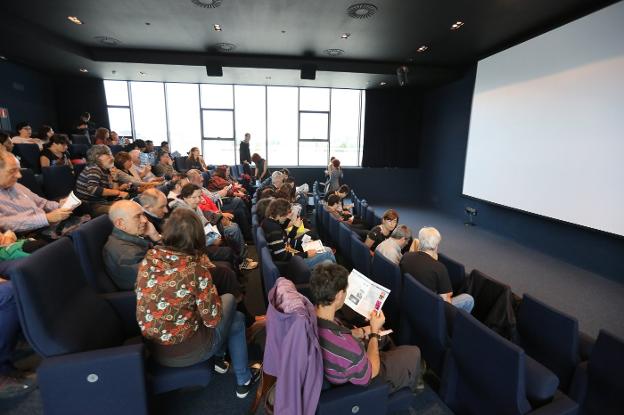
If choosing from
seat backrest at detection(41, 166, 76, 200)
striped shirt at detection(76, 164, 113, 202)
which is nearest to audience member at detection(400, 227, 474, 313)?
striped shirt at detection(76, 164, 113, 202)

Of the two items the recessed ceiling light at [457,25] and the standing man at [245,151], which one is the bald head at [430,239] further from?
the standing man at [245,151]

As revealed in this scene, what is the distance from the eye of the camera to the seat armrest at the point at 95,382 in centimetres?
131

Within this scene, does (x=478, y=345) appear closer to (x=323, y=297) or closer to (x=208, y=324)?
(x=323, y=297)

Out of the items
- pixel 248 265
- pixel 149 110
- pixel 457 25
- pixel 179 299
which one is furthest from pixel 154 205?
pixel 149 110

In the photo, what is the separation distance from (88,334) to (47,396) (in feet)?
0.93

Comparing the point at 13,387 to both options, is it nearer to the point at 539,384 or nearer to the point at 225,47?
the point at 539,384

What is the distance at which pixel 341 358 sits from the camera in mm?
1401

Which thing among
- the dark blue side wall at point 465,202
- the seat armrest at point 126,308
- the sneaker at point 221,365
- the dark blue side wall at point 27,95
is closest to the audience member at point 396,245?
the sneaker at point 221,365

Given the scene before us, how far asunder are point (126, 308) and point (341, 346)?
1.37 metres

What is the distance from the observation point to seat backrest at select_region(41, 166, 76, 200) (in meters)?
3.68

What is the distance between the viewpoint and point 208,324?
1583 mm

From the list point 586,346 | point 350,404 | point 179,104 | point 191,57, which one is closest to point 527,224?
point 586,346

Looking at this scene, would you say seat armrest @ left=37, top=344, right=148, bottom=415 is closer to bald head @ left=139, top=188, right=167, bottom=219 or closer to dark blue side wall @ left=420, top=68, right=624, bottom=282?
bald head @ left=139, top=188, right=167, bottom=219

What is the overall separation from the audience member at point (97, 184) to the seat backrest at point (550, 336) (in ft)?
13.0
